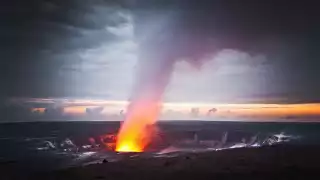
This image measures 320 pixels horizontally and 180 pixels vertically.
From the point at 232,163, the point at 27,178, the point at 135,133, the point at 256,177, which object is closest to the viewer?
the point at 256,177

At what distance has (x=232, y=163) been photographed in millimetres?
39438

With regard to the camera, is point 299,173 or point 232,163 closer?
point 299,173

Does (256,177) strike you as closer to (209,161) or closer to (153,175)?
(153,175)

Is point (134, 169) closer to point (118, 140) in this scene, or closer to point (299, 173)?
point (299, 173)

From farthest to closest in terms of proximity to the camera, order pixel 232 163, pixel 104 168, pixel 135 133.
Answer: pixel 135 133 → pixel 232 163 → pixel 104 168

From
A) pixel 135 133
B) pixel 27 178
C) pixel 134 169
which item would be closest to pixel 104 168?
pixel 134 169

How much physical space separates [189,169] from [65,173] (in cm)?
976

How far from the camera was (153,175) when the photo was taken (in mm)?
32031

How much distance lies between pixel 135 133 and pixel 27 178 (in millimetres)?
39092

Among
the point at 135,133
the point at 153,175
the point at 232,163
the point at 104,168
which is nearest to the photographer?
the point at 153,175

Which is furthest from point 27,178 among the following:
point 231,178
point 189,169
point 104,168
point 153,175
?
point 231,178

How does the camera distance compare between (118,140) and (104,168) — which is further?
(118,140)

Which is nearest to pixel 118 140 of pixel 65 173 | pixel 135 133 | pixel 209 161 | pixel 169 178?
pixel 135 133

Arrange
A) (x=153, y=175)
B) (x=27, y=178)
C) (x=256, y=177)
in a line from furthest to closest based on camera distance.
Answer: (x=27, y=178)
(x=153, y=175)
(x=256, y=177)
